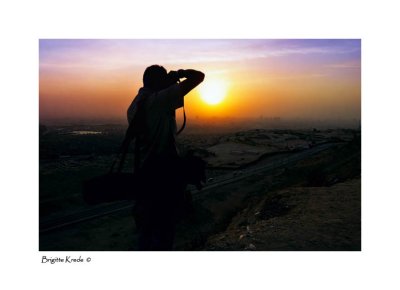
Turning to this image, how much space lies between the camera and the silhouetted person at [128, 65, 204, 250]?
144 inches

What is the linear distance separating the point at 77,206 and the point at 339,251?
8797mm

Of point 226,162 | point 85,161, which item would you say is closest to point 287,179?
point 226,162

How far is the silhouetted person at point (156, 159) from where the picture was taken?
3668 millimetres

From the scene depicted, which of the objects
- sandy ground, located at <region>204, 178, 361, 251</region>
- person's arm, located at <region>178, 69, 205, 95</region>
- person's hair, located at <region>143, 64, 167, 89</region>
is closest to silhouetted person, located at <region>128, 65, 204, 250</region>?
person's hair, located at <region>143, 64, 167, 89</region>

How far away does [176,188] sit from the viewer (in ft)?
12.6

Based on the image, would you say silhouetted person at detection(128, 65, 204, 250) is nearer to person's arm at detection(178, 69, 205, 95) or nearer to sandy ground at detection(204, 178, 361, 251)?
person's arm at detection(178, 69, 205, 95)

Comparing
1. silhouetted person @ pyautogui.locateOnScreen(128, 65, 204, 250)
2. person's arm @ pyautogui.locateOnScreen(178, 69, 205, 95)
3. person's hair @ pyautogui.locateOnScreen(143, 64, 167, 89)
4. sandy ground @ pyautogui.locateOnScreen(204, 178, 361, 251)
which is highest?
person's hair @ pyautogui.locateOnScreen(143, 64, 167, 89)

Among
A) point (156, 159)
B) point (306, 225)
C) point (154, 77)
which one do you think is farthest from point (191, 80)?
point (306, 225)

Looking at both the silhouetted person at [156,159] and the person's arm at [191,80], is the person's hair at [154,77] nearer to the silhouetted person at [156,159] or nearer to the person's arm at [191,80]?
the silhouetted person at [156,159]

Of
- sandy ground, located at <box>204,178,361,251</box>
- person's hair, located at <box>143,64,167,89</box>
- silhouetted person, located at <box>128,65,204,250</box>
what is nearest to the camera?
silhouetted person, located at <box>128,65,204,250</box>

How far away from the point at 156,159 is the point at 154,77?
0.93 meters

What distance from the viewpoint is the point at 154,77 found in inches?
153

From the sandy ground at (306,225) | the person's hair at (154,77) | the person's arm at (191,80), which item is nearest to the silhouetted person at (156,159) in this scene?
the person's hair at (154,77)

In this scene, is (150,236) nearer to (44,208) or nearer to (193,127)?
(44,208)
